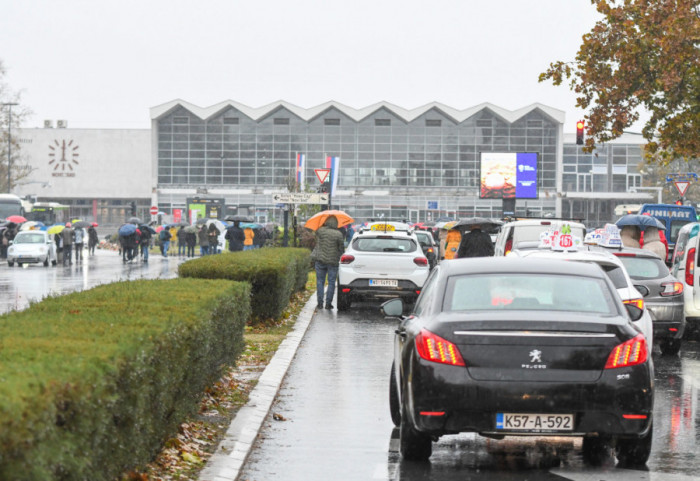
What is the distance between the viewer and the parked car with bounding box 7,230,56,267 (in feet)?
154

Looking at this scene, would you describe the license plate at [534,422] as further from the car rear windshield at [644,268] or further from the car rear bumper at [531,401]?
the car rear windshield at [644,268]

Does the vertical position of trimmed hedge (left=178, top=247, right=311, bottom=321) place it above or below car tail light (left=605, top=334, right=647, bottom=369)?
below

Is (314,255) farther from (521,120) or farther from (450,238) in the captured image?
(521,120)

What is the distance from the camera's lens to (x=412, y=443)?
8.03 metres

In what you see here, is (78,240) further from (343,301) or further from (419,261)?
(419,261)

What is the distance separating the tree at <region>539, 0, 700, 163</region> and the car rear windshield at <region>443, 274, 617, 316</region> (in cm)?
1645

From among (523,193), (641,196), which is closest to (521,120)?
(641,196)

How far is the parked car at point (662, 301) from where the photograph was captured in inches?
635

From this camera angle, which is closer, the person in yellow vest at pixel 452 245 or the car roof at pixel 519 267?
the car roof at pixel 519 267

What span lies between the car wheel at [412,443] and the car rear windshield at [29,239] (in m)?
41.6

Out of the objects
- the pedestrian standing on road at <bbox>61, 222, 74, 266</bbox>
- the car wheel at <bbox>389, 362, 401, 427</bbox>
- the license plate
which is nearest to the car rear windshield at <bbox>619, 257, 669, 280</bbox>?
the car wheel at <bbox>389, 362, 401, 427</bbox>

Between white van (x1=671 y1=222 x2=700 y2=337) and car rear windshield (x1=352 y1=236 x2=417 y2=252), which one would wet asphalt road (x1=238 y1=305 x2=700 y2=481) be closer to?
white van (x1=671 y1=222 x2=700 y2=337)

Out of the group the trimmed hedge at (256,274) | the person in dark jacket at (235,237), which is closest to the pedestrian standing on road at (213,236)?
the person in dark jacket at (235,237)

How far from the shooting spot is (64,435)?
15.9ft
